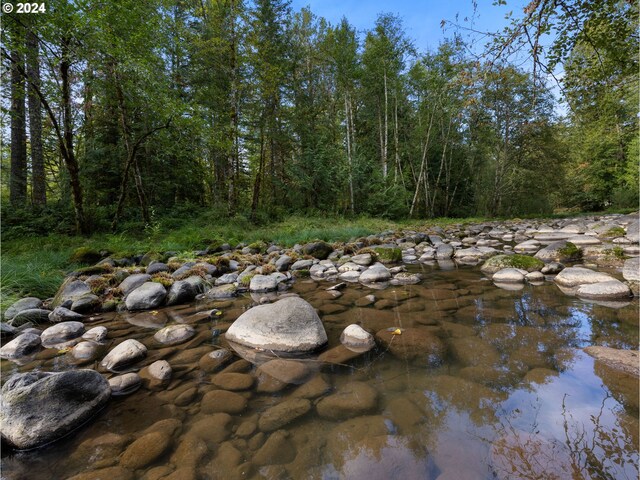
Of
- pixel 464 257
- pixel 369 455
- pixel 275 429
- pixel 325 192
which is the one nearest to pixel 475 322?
pixel 369 455

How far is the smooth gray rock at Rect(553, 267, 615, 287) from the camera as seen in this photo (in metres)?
3.99

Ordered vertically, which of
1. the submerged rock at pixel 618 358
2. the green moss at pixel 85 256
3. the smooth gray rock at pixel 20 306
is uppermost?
the green moss at pixel 85 256

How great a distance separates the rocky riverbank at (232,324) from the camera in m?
1.79

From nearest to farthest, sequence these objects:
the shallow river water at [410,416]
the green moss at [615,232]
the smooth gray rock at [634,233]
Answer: the shallow river water at [410,416] → the smooth gray rock at [634,233] → the green moss at [615,232]

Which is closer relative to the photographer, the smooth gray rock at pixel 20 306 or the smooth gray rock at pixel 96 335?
the smooth gray rock at pixel 96 335

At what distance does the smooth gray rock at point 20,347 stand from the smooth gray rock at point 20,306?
3.78 ft

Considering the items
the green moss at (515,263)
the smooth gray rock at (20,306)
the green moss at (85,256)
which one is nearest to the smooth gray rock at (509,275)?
the green moss at (515,263)

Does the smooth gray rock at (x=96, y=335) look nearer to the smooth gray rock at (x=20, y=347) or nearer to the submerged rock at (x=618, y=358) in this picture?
the smooth gray rock at (x=20, y=347)

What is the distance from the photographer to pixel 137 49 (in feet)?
27.2

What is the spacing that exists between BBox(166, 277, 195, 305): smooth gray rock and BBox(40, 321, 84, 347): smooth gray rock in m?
1.17

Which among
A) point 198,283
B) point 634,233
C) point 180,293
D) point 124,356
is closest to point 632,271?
point 634,233

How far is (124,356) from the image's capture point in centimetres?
254

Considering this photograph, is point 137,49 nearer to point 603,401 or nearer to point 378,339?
point 378,339

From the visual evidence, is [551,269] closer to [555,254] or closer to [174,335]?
[555,254]
